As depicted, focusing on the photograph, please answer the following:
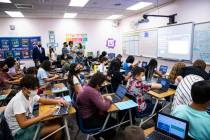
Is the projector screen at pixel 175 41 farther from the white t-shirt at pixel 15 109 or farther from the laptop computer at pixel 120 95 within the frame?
the white t-shirt at pixel 15 109

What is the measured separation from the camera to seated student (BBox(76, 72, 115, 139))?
2.37 meters

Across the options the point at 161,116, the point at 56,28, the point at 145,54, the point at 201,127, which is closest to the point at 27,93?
the point at 161,116

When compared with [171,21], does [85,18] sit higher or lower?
higher

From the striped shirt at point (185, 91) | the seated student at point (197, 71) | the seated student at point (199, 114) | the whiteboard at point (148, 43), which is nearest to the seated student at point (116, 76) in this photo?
the seated student at point (197, 71)

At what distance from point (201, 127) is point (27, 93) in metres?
1.88

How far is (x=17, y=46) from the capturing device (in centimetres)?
894

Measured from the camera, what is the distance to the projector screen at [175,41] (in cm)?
538

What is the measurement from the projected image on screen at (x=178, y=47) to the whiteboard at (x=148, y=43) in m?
0.94

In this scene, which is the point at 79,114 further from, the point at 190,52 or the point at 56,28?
the point at 56,28

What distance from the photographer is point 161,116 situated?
1.58m

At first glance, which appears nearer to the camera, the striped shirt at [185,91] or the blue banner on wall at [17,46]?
the striped shirt at [185,91]

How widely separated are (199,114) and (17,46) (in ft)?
30.6

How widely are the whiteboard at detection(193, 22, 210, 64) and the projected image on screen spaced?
286 millimetres

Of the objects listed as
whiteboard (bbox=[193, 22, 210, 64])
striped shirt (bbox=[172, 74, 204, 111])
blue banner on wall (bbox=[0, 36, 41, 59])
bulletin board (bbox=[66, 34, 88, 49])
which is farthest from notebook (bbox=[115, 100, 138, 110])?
blue banner on wall (bbox=[0, 36, 41, 59])
